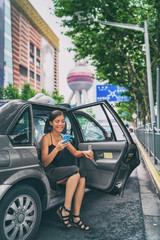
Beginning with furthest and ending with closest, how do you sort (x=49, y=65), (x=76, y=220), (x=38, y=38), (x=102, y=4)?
(x=49, y=65), (x=38, y=38), (x=102, y=4), (x=76, y=220)

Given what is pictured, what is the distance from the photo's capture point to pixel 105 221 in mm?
3428

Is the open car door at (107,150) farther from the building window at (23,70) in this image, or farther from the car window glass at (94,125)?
the building window at (23,70)

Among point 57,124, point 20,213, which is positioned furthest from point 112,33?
point 20,213

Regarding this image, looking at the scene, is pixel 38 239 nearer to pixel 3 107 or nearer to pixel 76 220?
pixel 76 220

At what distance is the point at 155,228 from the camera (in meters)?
3.16

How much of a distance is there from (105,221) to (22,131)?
5.74ft

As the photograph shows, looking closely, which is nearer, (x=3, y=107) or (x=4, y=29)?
(x=3, y=107)

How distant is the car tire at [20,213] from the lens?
2.33m

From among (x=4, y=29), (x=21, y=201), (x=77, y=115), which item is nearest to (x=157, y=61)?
(x=77, y=115)

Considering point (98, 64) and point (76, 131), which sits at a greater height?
point (98, 64)

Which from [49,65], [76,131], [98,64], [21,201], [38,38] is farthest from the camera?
[49,65]

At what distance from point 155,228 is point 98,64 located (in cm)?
1423

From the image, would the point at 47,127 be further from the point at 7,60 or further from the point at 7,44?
the point at 7,44

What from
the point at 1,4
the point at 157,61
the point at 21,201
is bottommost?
the point at 21,201
